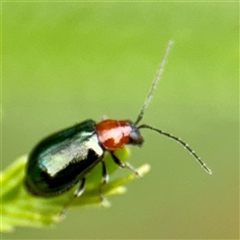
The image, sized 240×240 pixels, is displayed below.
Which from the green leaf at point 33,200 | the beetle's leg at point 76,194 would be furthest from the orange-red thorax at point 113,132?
the green leaf at point 33,200

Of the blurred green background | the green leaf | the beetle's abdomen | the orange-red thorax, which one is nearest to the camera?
the green leaf

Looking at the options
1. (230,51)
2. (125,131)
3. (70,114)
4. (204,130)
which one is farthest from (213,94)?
(204,130)

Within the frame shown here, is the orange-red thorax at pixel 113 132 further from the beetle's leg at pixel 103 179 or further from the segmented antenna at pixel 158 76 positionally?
the beetle's leg at pixel 103 179

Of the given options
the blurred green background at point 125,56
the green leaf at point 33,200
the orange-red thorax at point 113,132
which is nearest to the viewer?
the green leaf at point 33,200

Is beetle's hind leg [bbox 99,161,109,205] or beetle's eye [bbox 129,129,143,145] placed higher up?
beetle's eye [bbox 129,129,143,145]

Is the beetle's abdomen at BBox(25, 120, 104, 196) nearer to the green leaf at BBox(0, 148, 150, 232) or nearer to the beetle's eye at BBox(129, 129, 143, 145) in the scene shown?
the beetle's eye at BBox(129, 129, 143, 145)

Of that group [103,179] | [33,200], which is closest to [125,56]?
[103,179]

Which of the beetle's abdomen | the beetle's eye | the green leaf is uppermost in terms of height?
the beetle's eye

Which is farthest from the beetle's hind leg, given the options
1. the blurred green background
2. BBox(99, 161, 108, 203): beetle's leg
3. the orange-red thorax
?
the orange-red thorax
